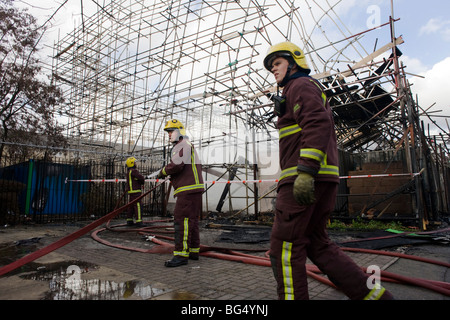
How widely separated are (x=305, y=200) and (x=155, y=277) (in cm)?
→ 208

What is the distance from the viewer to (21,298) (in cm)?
234

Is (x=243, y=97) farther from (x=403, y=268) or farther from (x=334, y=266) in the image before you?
(x=334, y=266)

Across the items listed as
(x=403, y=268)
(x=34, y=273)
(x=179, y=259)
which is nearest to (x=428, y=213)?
(x=403, y=268)

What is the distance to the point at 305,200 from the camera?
1.69 metres

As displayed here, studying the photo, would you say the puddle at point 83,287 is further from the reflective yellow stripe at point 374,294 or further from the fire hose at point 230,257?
the reflective yellow stripe at point 374,294

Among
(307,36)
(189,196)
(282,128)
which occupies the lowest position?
(189,196)

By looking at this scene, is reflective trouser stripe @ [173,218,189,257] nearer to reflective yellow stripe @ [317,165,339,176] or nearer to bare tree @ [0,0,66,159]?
reflective yellow stripe @ [317,165,339,176]

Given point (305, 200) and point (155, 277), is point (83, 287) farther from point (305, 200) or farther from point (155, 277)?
point (305, 200)

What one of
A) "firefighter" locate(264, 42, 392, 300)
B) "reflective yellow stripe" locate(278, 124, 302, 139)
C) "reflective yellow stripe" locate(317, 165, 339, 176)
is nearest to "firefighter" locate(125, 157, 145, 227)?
"reflective yellow stripe" locate(278, 124, 302, 139)

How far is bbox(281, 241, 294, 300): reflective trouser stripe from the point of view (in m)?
1.67

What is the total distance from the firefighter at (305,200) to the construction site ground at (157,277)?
26.4 inches

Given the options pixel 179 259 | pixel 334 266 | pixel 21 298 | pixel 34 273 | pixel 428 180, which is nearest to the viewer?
pixel 334 266

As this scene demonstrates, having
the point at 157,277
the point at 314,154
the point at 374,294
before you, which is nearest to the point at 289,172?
the point at 314,154
